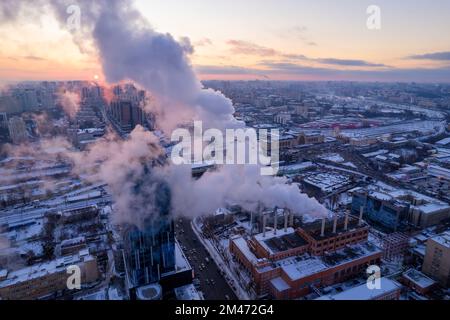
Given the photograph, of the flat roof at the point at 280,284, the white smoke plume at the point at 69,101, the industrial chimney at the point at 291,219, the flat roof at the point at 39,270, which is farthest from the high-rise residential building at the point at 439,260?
the white smoke plume at the point at 69,101

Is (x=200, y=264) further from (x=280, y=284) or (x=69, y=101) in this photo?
(x=69, y=101)

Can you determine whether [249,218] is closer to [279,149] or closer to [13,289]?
[13,289]

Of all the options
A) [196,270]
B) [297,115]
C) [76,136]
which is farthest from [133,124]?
[297,115]

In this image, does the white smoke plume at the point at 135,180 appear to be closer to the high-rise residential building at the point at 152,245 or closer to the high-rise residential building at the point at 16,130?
the high-rise residential building at the point at 152,245

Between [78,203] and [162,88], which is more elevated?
[162,88]

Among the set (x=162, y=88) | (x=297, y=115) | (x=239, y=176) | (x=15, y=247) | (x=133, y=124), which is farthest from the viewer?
(x=297, y=115)

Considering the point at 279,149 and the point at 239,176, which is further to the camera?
the point at 279,149
